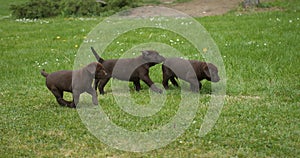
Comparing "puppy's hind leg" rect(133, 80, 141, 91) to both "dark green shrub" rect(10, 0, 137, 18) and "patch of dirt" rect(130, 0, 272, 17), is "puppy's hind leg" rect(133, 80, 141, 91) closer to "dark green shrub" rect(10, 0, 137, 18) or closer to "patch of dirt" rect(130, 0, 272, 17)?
"patch of dirt" rect(130, 0, 272, 17)

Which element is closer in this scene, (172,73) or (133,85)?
(172,73)

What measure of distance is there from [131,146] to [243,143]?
1.23 m

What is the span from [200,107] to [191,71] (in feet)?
3.81

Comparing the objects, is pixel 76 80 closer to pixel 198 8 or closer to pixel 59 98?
pixel 59 98

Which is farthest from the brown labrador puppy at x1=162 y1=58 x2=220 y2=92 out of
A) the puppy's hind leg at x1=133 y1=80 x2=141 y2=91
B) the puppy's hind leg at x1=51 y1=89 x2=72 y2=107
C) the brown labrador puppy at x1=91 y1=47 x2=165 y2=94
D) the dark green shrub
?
the dark green shrub

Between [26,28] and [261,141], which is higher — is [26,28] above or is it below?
below

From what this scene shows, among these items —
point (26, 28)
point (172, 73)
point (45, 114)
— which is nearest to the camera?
point (45, 114)

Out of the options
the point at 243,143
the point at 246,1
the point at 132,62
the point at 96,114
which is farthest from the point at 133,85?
the point at 246,1

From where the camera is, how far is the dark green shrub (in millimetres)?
20641

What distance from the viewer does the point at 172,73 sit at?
8.41 metres

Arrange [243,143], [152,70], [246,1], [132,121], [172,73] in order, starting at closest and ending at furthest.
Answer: [243,143]
[132,121]
[172,73]
[152,70]
[246,1]

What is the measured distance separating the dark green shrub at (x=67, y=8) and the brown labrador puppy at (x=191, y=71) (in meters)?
12.0

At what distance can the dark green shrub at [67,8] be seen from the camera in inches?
813

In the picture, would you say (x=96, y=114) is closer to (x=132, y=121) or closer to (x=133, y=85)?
(x=132, y=121)
